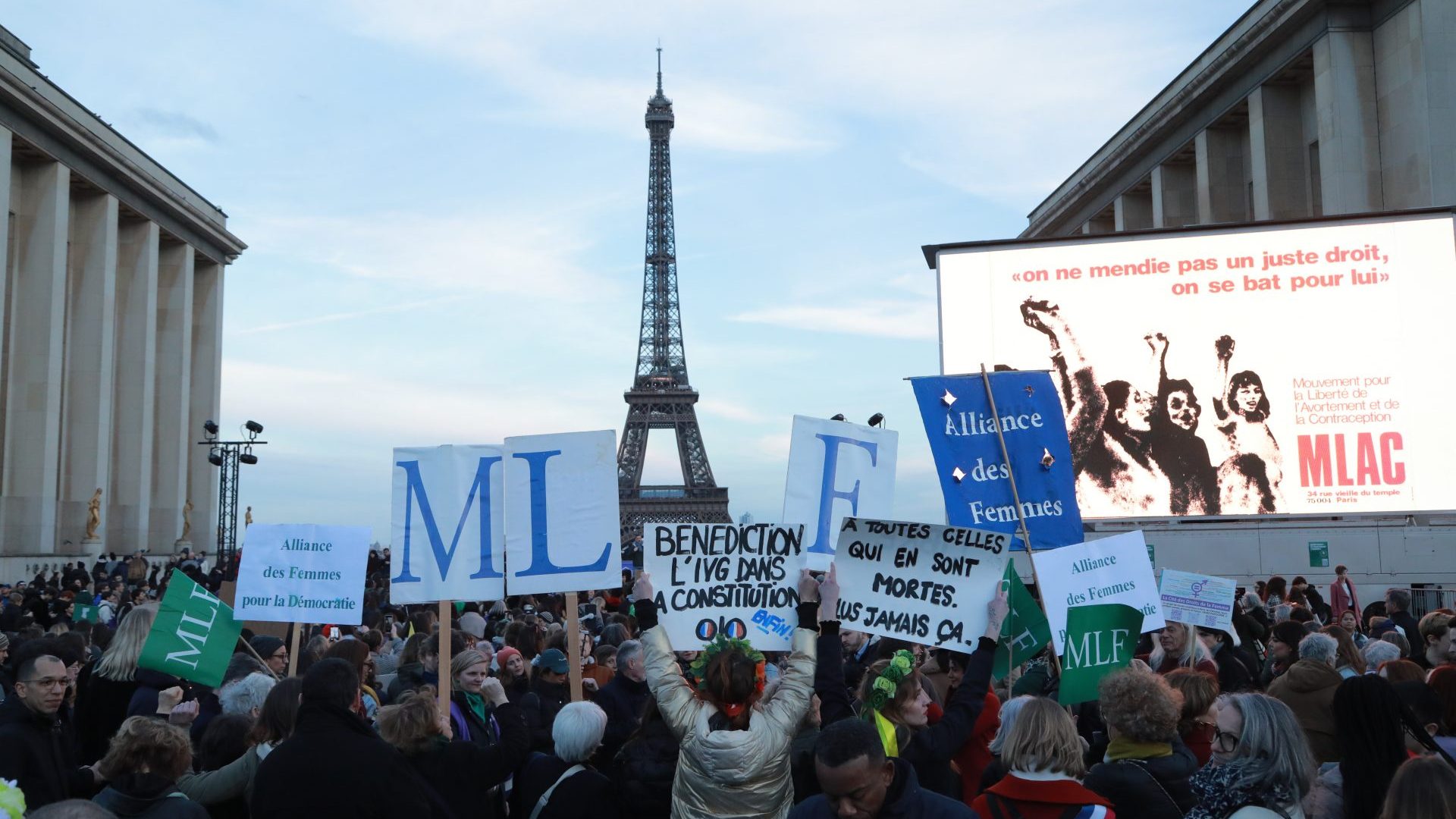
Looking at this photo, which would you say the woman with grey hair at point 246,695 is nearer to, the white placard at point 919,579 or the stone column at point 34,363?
the white placard at point 919,579

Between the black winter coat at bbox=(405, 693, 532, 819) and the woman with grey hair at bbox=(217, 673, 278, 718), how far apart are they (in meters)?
1.15

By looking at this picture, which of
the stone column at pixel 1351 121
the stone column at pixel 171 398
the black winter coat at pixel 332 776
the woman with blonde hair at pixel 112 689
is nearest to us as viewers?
the black winter coat at pixel 332 776

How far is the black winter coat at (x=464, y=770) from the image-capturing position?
5.45 metres

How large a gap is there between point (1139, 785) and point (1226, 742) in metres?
0.49

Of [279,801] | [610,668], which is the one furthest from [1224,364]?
[279,801]

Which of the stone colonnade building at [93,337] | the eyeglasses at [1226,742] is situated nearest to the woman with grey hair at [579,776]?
the eyeglasses at [1226,742]

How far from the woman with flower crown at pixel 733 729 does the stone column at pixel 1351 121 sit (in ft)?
96.1

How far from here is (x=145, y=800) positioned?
A: 4539mm

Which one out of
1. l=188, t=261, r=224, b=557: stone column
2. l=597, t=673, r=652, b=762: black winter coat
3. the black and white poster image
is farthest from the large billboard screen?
l=188, t=261, r=224, b=557: stone column

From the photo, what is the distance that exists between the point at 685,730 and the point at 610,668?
3.68 metres

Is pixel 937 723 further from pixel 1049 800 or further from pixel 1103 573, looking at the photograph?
pixel 1103 573

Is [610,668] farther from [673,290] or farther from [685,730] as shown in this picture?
[673,290]

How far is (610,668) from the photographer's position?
28.0ft

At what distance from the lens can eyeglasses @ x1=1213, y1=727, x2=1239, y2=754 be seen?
4.14 meters
